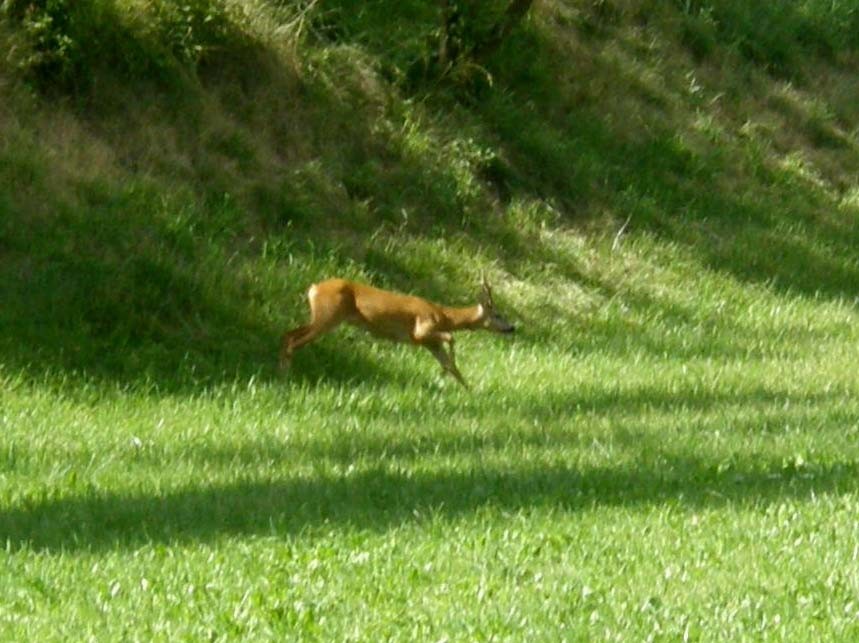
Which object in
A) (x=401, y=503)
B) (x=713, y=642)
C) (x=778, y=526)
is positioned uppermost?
(x=713, y=642)

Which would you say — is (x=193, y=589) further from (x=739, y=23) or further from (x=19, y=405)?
(x=739, y=23)

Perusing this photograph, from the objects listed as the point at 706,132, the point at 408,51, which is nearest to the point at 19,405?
the point at 408,51

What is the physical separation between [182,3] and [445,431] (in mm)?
8348

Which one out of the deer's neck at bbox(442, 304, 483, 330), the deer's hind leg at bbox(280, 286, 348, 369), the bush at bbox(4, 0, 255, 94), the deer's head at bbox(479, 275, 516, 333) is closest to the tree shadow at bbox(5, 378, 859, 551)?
the deer's hind leg at bbox(280, 286, 348, 369)

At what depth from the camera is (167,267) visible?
16.8m

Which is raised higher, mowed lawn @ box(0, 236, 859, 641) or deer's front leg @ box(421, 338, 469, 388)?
mowed lawn @ box(0, 236, 859, 641)

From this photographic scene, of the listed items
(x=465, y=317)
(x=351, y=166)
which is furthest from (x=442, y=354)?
(x=351, y=166)

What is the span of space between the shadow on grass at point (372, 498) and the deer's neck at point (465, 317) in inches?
214

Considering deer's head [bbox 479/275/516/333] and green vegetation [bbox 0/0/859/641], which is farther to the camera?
deer's head [bbox 479/275/516/333]

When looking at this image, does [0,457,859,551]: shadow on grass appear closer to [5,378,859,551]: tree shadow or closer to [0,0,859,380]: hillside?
[5,378,859,551]: tree shadow

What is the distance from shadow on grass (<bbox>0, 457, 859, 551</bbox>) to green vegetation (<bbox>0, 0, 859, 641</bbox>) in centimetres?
4

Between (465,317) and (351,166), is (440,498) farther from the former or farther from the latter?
(351,166)

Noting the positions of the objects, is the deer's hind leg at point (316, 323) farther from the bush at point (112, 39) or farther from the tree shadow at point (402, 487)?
the bush at point (112, 39)

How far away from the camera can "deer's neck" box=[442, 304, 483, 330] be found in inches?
671
